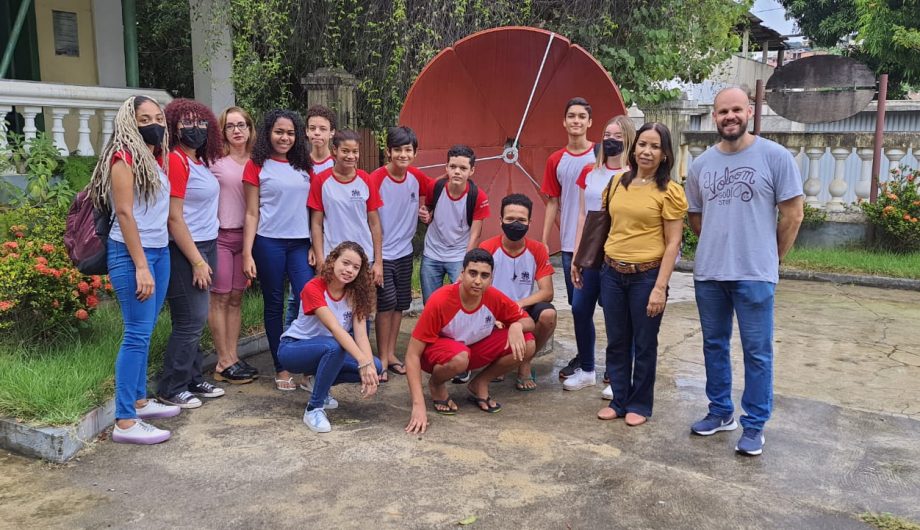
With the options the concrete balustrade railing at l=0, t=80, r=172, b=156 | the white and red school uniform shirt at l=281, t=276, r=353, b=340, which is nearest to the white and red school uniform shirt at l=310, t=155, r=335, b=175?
the white and red school uniform shirt at l=281, t=276, r=353, b=340

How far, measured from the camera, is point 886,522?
2947 millimetres

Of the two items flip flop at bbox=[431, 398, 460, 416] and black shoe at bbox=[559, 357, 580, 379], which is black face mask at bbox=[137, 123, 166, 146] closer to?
flip flop at bbox=[431, 398, 460, 416]

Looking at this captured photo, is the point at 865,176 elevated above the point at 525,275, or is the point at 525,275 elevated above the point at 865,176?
the point at 865,176

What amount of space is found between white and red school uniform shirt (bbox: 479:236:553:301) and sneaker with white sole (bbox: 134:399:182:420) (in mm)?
1802

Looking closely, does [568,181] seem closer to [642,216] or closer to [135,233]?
[642,216]

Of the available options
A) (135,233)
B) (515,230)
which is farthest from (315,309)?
(515,230)

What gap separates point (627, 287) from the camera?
153 inches

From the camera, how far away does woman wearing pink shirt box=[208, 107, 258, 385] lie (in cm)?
440

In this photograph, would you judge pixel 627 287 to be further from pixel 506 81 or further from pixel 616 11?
pixel 616 11

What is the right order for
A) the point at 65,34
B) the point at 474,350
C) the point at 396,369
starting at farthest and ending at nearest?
the point at 65,34 < the point at 396,369 < the point at 474,350

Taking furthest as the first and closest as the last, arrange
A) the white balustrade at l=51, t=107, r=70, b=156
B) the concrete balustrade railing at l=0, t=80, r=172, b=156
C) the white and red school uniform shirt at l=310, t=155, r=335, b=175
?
1. the white balustrade at l=51, t=107, r=70, b=156
2. the concrete balustrade railing at l=0, t=80, r=172, b=156
3. the white and red school uniform shirt at l=310, t=155, r=335, b=175

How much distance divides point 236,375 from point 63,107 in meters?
3.59

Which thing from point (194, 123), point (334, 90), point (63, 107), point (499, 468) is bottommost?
point (499, 468)

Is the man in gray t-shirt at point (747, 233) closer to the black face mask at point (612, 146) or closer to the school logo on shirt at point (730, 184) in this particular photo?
the school logo on shirt at point (730, 184)
